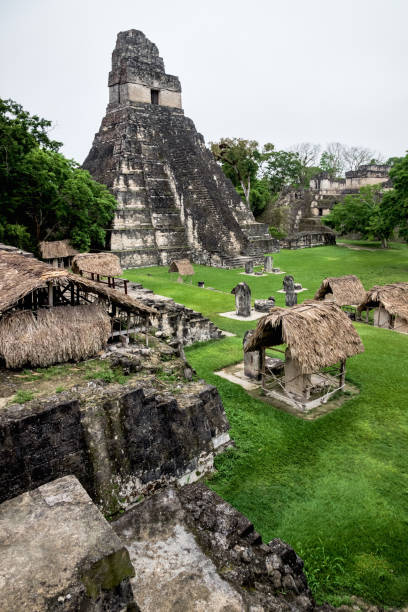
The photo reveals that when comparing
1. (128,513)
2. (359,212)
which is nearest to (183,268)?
(128,513)

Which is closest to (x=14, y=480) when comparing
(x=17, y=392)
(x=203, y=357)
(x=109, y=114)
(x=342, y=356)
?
(x=17, y=392)

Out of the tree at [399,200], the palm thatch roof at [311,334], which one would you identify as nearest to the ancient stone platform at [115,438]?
the palm thatch roof at [311,334]

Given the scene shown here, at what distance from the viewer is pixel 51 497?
3.02 meters

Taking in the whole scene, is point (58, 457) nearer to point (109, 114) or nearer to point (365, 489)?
point (365, 489)

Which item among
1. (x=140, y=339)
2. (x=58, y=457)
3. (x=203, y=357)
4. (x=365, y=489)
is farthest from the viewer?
(x=203, y=357)

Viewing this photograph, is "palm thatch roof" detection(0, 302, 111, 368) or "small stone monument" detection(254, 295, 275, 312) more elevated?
"palm thatch roof" detection(0, 302, 111, 368)

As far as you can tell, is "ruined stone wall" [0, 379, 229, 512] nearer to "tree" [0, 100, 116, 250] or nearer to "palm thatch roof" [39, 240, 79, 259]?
"tree" [0, 100, 116, 250]

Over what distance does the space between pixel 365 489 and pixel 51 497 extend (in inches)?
175

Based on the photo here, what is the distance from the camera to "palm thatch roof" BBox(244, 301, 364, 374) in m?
7.41

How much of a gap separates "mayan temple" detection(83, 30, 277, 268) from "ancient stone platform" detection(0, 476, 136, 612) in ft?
76.4

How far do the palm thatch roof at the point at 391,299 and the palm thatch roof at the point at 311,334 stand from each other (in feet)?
18.1

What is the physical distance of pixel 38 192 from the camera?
61.6 ft

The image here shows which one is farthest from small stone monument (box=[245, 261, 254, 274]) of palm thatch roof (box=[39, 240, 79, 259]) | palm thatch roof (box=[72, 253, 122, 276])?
palm thatch roof (box=[72, 253, 122, 276])

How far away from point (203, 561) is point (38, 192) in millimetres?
18708
